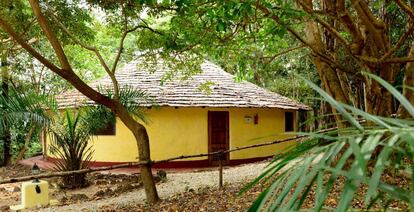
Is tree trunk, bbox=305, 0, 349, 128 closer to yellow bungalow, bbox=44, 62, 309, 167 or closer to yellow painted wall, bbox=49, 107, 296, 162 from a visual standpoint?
yellow bungalow, bbox=44, 62, 309, 167

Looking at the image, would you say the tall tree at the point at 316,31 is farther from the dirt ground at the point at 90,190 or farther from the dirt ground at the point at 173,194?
the dirt ground at the point at 90,190

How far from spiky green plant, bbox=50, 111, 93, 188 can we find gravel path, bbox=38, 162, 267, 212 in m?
1.75

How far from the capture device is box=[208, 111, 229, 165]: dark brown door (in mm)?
14219

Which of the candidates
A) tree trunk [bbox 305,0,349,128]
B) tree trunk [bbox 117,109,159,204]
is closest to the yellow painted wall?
tree trunk [bbox 305,0,349,128]

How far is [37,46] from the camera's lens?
651 inches

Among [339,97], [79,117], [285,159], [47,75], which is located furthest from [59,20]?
[47,75]

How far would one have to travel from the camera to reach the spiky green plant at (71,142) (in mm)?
9375

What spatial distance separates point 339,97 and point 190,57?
10.8 ft

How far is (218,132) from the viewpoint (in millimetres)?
14430

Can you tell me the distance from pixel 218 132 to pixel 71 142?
19.1ft

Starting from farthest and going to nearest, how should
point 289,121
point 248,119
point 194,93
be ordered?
1. point 289,121
2. point 248,119
3. point 194,93

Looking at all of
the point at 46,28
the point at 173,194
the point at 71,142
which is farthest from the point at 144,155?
the point at 71,142

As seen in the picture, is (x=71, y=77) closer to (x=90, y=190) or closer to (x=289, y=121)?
(x=90, y=190)

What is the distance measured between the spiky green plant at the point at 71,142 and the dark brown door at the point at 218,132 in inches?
196
